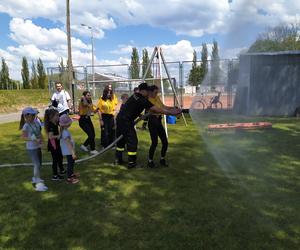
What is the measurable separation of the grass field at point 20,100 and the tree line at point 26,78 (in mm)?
17865

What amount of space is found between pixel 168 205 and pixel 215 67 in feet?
8.29

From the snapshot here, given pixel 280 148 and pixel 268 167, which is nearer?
pixel 268 167

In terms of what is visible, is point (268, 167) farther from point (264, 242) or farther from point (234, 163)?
point (264, 242)

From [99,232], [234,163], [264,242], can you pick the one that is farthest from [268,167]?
[99,232]

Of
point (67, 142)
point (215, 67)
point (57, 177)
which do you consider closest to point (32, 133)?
point (67, 142)

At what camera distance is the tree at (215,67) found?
3.55 metres

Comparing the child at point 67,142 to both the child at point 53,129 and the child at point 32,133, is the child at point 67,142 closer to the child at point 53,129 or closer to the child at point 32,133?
the child at point 53,129

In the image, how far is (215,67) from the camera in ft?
12.3

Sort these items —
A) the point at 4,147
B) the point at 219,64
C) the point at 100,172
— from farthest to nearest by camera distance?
1. the point at 4,147
2. the point at 100,172
3. the point at 219,64

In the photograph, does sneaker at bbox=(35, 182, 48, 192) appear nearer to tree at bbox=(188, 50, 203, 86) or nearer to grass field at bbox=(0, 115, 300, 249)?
grass field at bbox=(0, 115, 300, 249)

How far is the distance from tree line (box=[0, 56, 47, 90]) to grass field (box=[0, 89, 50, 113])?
17.9 meters

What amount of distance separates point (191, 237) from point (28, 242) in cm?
205

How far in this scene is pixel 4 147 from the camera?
1098 centimetres

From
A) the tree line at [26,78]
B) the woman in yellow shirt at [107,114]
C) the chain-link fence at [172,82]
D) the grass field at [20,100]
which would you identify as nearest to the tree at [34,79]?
the tree line at [26,78]
